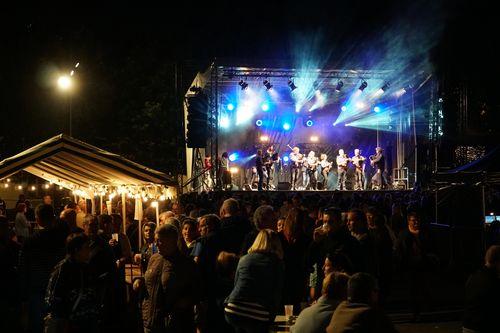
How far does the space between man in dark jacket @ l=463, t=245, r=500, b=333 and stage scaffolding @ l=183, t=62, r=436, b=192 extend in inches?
615

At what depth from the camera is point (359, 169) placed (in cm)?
2556

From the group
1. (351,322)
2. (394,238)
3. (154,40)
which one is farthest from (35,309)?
(154,40)

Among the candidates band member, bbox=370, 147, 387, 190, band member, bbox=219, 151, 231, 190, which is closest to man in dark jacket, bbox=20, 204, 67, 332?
band member, bbox=219, 151, 231, 190

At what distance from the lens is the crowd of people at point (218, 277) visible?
4897mm

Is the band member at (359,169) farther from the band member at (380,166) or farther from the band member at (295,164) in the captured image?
the band member at (295,164)

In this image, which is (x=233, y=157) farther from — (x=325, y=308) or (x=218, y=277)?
(x=325, y=308)

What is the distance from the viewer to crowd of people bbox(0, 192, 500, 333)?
490 cm

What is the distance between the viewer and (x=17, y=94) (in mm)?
24188

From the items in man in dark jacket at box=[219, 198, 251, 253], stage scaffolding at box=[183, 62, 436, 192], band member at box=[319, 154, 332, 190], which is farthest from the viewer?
band member at box=[319, 154, 332, 190]

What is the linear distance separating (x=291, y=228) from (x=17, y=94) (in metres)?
20.2

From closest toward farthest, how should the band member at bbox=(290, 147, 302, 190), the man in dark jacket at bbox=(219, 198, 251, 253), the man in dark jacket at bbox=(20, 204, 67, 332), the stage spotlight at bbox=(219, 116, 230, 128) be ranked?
the man in dark jacket at bbox=(219, 198, 251, 253) → the man in dark jacket at bbox=(20, 204, 67, 332) → the band member at bbox=(290, 147, 302, 190) → the stage spotlight at bbox=(219, 116, 230, 128)

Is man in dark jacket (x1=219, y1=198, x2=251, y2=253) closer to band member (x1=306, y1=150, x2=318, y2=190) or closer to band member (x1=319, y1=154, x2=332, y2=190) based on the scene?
band member (x1=306, y1=150, x2=318, y2=190)

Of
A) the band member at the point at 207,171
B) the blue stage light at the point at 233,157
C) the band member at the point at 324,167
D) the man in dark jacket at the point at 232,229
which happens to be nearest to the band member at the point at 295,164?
the band member at the point at 324,167

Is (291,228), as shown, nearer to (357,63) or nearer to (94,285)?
(94,285)
